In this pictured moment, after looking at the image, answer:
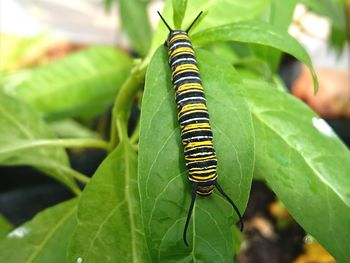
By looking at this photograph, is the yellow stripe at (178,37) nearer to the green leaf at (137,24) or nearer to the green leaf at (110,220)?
the green leaf at (110,220)

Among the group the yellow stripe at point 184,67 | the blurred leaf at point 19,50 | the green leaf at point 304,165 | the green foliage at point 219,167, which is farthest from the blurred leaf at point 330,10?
the blurred leaf at point 19,50

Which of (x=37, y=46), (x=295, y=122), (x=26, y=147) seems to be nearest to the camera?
(x=295, y=122)

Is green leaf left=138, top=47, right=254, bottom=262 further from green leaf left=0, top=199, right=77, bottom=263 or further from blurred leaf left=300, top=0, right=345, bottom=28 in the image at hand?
blurred leaf left=300, top=0, right=345, bottom=28

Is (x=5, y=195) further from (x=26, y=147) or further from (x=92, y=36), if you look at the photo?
(x=92, y=36)

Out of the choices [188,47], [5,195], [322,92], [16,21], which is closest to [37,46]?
[16,21]

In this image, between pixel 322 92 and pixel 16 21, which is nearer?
pixel 322 92

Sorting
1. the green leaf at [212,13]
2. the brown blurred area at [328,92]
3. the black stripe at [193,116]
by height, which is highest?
the green leaf at [212,13]

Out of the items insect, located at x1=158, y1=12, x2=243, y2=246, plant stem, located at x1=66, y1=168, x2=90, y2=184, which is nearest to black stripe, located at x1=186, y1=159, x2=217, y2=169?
insect, located at x1=158, y1=12, x2=243, y2=246
